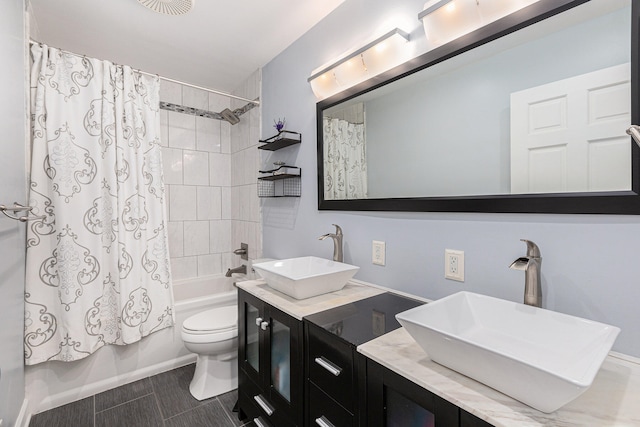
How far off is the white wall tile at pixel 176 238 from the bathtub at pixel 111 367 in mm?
790

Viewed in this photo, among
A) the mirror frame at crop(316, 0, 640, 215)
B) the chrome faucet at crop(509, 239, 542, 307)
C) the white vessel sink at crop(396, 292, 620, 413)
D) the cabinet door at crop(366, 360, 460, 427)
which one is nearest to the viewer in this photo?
the white vessel sink at crop(396, 292, 620, 413)

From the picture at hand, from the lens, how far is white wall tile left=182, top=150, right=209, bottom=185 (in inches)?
118

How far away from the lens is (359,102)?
166cm

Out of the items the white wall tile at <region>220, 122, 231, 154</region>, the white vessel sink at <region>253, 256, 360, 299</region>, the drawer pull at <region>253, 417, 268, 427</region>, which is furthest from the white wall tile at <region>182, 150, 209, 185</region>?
the drawer pull at <region>253, 417, 268, 427</region>

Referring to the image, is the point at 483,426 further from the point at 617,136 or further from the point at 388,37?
the point at 388,37

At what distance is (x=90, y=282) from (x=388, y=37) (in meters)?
2.25

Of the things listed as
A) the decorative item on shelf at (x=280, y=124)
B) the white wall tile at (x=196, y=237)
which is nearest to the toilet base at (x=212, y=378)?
the white wall tile at (x=196, y=237)

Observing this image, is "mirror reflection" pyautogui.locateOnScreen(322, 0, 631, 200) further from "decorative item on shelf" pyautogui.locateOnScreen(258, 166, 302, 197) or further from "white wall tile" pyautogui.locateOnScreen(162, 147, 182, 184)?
"white wall tile" pyautogui.locateOnScreen(162, 147, 182, 184)

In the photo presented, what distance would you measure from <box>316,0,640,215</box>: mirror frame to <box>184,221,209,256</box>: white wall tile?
199cm

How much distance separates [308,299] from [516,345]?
0.82m

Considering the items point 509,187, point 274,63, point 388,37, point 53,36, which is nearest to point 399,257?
point 509,187

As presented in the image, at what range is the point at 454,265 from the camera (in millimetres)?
1251

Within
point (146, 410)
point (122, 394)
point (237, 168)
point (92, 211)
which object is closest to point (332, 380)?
point (146, 410)

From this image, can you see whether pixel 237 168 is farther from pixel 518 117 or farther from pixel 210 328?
pixel 518 117
